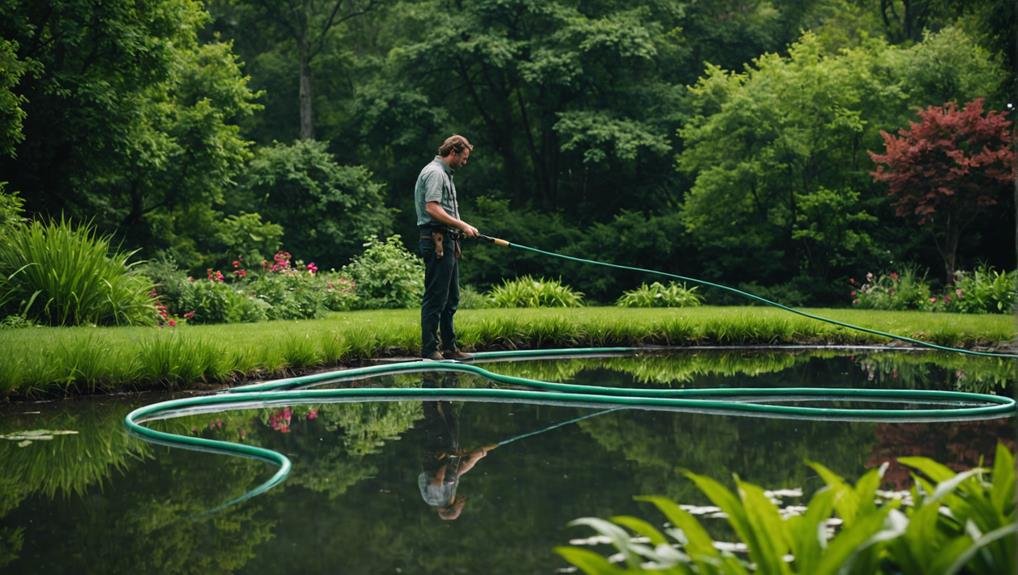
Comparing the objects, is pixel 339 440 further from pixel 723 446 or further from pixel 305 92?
pixel 305 92

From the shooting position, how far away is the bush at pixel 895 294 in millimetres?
16578

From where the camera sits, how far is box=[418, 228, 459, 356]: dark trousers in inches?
365

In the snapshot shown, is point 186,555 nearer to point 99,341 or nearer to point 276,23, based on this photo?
point 99,341

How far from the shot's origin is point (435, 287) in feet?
30.5

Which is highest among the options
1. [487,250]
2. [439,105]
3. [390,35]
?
[390,35]

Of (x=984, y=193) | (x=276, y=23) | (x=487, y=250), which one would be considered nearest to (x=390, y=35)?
(x=276, y=23)

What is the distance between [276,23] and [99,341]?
23022 millimetres

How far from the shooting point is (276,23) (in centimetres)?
2984

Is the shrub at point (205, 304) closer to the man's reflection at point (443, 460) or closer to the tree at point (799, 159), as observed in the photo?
the man's reflection at point (443, 460)

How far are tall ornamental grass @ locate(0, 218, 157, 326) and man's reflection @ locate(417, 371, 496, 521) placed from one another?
17.2 feet

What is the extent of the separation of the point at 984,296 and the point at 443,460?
1208 centimetres

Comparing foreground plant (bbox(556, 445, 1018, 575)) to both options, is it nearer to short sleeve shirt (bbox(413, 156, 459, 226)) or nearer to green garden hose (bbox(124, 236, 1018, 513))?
green garden hose (bbox(124, 236, 1018, 513))

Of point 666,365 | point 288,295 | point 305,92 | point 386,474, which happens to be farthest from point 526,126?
point 386,474

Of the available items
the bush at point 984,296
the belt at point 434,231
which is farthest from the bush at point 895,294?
the belt at point 434,231
